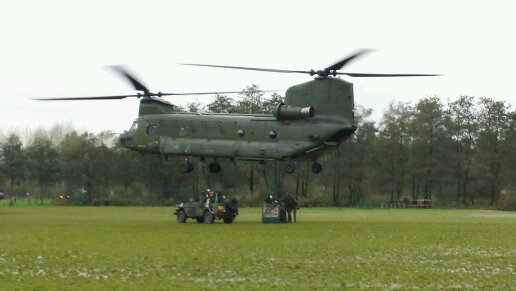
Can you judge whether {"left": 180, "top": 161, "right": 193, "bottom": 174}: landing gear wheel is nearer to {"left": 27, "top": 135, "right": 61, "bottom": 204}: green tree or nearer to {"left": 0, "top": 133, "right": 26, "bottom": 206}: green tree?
{"left": 0, "top": 133, "right": 26, "bottom": 206}: green tree

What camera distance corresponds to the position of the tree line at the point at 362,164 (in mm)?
101375

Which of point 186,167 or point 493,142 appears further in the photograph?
point 493,142

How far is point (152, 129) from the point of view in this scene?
4947cm

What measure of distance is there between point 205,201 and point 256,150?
4905mm

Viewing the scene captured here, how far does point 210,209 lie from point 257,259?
928 inches

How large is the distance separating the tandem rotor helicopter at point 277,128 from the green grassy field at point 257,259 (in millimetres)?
7657

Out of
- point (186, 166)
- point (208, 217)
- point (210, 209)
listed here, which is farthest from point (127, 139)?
point (208, 217)

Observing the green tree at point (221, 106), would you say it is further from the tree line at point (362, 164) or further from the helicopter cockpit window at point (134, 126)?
the helicopter cockpit window at point (134, 126)

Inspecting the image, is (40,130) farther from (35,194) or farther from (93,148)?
(93,148)

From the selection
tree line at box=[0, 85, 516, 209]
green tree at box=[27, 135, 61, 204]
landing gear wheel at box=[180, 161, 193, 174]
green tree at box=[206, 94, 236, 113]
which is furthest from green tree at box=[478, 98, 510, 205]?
landing gear wheel at box=[180, 161, 193, 174]

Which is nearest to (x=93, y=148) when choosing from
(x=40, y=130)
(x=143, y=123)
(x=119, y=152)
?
(x=119, y=152)

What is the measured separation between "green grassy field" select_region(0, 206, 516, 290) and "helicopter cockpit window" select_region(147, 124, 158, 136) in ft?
41.1

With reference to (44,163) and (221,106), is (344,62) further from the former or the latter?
(44,163)

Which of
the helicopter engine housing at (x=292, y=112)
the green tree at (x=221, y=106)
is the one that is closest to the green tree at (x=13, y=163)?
the green tree at (x=221, y=106)
